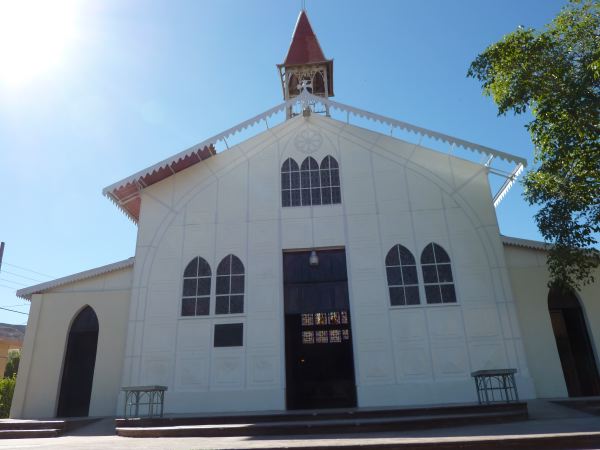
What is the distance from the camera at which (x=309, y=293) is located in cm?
1169

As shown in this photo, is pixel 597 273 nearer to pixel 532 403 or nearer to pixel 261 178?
pixel 532 403

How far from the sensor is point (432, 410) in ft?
28.6

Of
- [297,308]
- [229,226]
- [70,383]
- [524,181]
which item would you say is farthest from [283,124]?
[70,383]

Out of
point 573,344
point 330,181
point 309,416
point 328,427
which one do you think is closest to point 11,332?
point 330,181

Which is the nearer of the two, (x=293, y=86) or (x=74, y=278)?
(x=74, y=278)

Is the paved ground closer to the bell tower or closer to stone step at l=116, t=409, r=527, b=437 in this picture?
stone step at l=116, t=409, r=527, b=437

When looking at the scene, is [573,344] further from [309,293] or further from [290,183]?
[290,183]

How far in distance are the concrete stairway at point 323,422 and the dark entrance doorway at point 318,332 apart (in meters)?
2.52

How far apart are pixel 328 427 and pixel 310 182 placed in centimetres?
691

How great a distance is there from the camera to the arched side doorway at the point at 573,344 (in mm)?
11008

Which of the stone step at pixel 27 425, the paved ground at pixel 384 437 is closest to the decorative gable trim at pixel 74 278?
the stone step at pixel 27 425

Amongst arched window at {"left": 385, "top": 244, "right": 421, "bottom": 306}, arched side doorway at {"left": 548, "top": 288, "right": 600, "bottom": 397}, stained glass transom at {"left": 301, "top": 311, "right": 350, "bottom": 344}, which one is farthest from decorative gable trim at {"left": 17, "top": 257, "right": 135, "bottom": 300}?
arched side doorway at {"left": 548, "top": 288, "right": 600, "bottom": 397}

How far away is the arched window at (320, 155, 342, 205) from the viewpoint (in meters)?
12.4

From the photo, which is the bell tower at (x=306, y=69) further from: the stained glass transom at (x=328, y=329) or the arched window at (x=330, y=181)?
the stained glass transom at (x=328, y=329)
